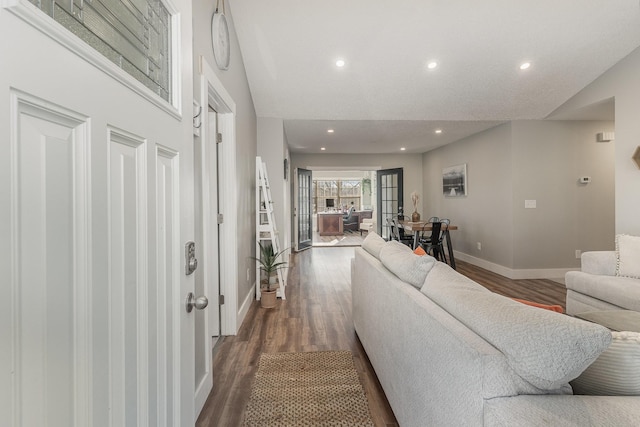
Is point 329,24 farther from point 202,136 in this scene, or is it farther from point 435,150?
point 435,150

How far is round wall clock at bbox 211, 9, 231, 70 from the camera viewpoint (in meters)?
2.19

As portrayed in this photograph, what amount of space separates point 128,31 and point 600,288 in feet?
11.2

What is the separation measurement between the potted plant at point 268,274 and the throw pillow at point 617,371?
2781 mm

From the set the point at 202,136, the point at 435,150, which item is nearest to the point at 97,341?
the point at 202,136

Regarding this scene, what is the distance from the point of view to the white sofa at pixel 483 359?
0.78m

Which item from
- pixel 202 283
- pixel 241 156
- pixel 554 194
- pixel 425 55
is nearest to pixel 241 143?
pixel 241 156

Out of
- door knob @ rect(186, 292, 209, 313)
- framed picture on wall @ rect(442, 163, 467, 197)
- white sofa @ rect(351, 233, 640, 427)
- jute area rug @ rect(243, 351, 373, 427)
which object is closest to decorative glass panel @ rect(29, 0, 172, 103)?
door knob @ rect(186, 292, 209, 313)

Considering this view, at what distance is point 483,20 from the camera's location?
2.95 metres

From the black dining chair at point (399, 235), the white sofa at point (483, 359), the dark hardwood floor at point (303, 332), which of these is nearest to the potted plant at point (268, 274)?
the dark hardwood floor at point (303, 332)

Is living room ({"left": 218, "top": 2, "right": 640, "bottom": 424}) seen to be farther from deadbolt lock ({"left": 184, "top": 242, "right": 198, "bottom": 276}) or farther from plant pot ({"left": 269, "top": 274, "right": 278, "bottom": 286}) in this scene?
deadbolt lock ({"left": 184, "top": 242, "right": 198, "bottom": 276})

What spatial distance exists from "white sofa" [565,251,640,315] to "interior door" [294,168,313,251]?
5.58 meters

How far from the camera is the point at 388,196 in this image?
8234mm

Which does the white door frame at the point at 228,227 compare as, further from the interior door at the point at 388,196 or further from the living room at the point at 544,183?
the interior door at the point at 388,196

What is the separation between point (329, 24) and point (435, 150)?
197 inches
